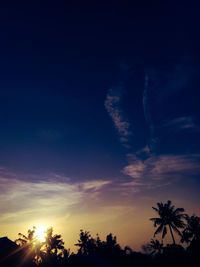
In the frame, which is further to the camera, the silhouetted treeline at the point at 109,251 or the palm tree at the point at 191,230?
the palm tree at the point at 191,230

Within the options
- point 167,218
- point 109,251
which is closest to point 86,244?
point 109,251

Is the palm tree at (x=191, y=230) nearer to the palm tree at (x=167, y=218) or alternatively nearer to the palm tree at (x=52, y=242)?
the palm tree at (x=167, y=218)

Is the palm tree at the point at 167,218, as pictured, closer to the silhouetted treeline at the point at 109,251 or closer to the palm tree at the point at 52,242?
the silhouetted treeline at the point at 109,251

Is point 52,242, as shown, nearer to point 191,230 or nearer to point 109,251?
point 109,251

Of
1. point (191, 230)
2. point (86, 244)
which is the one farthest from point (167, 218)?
point (86, 244)

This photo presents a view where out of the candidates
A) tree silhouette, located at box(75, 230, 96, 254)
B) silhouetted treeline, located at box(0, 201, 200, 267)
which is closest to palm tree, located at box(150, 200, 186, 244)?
silhouetted treeline, located at box(0, 201, 200, 267)

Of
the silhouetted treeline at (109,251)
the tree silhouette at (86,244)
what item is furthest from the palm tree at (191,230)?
the tree silhouette at (86,244)

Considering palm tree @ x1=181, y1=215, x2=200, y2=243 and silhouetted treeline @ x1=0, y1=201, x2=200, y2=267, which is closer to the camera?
silhouetted treeline @ x1=0, y1=201, x2=200, y2=267

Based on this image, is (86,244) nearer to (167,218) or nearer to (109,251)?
(109,251)

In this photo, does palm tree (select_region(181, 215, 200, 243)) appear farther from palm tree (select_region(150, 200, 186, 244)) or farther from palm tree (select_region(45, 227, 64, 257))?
palm tree (select_region(45, 227, 64, 257))

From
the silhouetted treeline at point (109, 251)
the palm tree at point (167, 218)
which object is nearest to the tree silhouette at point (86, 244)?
the silhouetted treeline at point (109, 251)

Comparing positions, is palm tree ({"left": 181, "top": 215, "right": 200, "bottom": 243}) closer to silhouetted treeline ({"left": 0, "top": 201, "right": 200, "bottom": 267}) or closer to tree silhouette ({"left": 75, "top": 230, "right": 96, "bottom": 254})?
silhouetted treeline ({"left": 0, "top": 201, "right": 200, "bottom": 267})

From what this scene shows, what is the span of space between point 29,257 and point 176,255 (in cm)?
2112

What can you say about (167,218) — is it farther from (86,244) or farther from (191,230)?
(86,244)
